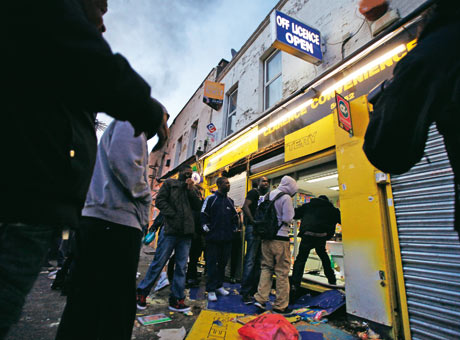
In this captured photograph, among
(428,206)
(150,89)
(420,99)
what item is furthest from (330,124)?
(150,89)

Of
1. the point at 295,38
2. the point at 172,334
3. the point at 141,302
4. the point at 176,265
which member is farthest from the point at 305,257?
the point at 295,38

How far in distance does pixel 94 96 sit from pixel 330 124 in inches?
170

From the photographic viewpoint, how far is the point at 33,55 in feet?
2.13

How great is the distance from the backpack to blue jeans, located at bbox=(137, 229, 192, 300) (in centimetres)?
128

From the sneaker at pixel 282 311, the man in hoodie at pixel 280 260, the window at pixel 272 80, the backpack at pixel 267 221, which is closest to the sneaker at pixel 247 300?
the man in hoodie at pixel 280 260

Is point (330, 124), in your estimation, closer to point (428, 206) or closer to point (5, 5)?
point (428, 206)

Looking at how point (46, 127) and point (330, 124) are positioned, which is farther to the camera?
point (330, 124)

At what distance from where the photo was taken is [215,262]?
13.5 feet

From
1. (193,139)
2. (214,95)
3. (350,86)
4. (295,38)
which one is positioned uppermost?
(214,95)

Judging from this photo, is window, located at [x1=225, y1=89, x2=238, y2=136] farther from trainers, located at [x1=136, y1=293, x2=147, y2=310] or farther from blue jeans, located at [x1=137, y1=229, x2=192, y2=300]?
trainers, located at [x1=136, y1=293, x2=147, y2=310]

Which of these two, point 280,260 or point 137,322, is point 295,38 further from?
point 137,322

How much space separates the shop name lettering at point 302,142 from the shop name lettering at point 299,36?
1.90 metres

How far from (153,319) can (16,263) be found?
8.46ft

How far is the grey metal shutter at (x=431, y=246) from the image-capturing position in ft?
Answer: 8.09
